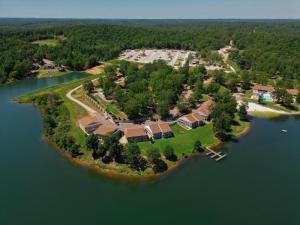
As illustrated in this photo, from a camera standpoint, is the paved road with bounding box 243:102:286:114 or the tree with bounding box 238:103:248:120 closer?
the tree with bounding box 238:103:248:120

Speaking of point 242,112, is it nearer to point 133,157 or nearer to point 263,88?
point 263,88

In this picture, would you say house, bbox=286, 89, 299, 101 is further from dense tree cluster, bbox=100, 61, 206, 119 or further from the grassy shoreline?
dense tree cluster, bbox=100, 61, 206, 119

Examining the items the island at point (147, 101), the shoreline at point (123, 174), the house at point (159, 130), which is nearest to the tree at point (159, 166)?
the island at point (147, 101)

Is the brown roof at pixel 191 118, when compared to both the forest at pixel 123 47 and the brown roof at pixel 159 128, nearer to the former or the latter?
the brown roof at pixel 159 128

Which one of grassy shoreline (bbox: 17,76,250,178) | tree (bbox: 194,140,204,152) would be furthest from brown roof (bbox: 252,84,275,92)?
tree (bbox: 194,140,204,152)

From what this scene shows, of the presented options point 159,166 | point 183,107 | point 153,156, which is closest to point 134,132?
point 153,156
